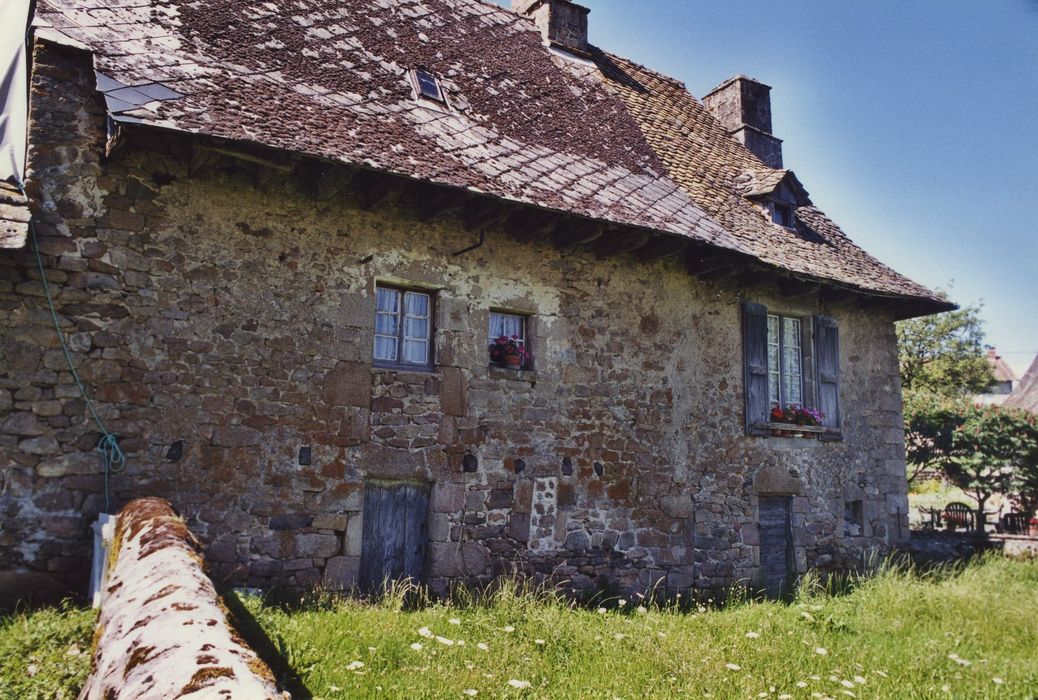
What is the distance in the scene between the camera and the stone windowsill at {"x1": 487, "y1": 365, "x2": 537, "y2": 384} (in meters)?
7.63

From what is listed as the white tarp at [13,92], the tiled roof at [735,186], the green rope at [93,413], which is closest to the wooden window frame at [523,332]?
the tiled roof at [735,186]

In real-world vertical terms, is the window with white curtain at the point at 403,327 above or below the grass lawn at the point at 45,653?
above

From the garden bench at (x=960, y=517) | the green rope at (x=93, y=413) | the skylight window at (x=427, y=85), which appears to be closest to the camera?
the green rope at (x=93, y=413)

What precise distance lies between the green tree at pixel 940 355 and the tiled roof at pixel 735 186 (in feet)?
56.3

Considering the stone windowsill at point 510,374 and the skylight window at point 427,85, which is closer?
the stone windowsill at point 510,374

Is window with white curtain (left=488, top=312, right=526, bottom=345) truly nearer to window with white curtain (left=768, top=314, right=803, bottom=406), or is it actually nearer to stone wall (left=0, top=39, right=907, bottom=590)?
stone wall (left=0, top=39, right=907, bottom=590)

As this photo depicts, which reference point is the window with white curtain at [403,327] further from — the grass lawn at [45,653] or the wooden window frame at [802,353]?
the wooden window frame at [802,353]

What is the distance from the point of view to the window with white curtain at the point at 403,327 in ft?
23.7

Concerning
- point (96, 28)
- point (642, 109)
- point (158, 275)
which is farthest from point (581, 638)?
point (642, 109)

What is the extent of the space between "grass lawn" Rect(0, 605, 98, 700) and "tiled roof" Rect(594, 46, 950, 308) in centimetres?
727

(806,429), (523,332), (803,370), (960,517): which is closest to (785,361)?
(803,370)

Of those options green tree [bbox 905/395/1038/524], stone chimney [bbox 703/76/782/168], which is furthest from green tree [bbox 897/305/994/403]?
stone chimney [bbox 703/76/782/168]

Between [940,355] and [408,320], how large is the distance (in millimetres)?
24961

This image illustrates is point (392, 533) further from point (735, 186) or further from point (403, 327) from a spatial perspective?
point (735, 186)
